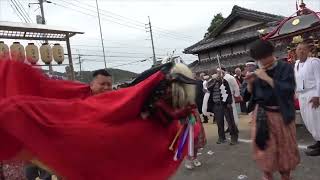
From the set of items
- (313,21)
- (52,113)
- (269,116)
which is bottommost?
(269,116)

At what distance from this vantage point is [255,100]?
5.01 m

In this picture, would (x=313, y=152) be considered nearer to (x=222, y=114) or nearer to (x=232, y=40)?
(x=222, y=114)

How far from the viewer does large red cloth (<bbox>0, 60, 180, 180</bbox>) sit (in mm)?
2891

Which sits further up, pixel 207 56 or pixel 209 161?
pixel 207 56

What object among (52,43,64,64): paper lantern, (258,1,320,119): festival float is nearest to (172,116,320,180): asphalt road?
(258,1,320,119): festival float

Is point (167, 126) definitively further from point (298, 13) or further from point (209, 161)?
point (298, 13)

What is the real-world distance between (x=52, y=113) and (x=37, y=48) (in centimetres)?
943

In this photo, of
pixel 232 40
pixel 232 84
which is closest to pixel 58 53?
pixel 232 84

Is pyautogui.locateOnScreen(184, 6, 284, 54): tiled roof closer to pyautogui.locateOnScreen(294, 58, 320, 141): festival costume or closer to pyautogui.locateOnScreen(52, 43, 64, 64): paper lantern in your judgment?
pyautogui.locateOnScreen(52, 43, 64, 64): paper lantern

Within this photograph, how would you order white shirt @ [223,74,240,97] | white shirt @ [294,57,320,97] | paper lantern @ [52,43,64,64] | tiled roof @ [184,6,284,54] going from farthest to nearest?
tiled roof @ [184,6,284,54]
paper lantern @ [52,43,64,64]
white shirt @ [223,74,240,97]
white shirt @ [294,57,320,97]

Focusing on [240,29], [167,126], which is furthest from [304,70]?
[240,29]

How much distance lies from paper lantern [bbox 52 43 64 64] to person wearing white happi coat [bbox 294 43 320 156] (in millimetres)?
7318

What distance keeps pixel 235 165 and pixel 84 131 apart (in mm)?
4795

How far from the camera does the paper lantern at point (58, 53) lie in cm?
1241
